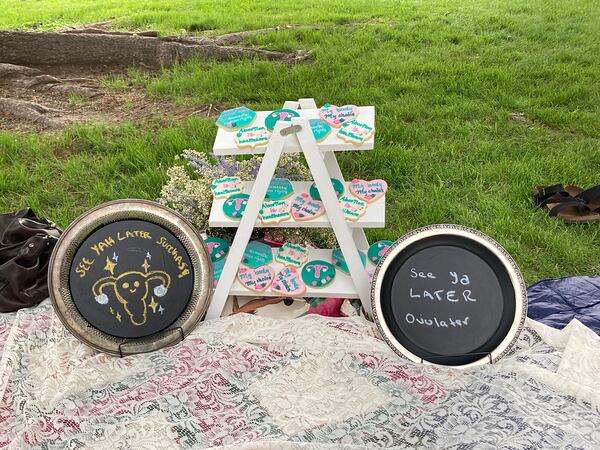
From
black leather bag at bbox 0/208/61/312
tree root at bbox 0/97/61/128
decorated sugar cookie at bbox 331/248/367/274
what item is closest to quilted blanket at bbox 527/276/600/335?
decorated sugar cookie at bbox 331/248/367/274

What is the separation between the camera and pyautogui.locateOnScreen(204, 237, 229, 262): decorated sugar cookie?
266 centimetres

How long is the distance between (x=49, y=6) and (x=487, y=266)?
30.5ft

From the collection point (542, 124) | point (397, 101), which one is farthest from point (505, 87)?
point (397, 101)

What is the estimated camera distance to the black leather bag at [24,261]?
256 cm

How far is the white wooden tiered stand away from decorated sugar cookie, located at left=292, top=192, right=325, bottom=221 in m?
0.02

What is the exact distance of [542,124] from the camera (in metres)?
4.79

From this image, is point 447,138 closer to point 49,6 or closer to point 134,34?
point 134,34

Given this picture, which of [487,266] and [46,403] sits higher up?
[487,266]

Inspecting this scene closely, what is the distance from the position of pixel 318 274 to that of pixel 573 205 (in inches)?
70.9

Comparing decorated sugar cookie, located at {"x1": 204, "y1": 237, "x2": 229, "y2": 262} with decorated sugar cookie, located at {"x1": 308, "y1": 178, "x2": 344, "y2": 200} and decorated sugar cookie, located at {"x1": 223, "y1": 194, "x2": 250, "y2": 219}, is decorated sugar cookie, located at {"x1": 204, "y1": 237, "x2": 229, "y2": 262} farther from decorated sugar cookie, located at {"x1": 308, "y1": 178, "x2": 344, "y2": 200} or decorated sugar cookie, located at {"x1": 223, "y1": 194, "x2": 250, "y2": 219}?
decorated sugar cookie, located at {"x1": 308, "y1": 178, "x2": 344, "y2": 200}

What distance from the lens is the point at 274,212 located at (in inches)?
95.6

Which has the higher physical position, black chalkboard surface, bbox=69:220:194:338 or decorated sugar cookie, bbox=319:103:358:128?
decorated sugar cookie, bbox=319:103:358:128

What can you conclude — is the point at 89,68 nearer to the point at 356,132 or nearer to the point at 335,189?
the point at 335,189

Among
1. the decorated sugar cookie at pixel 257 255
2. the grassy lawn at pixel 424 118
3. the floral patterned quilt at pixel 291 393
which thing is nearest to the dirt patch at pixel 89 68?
the grassy lawn at pixel 424 118
